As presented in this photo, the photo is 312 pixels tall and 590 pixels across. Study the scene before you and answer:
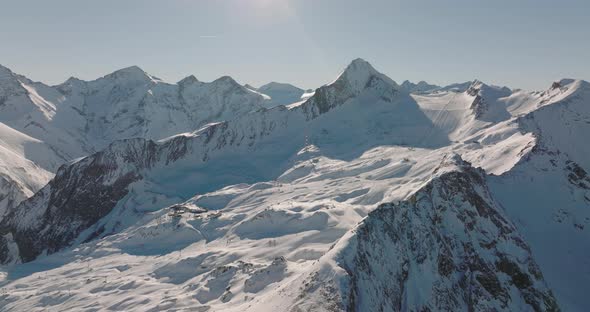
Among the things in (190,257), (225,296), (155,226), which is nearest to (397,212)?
(225,296)

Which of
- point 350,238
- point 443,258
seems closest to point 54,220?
point 350,238

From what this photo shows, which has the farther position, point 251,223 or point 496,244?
point 251,223

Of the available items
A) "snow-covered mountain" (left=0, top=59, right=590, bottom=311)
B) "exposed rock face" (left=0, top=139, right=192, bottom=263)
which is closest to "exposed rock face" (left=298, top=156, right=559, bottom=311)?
"snow-covered mountain" (left=0, top=59, right=590, bottom=311)

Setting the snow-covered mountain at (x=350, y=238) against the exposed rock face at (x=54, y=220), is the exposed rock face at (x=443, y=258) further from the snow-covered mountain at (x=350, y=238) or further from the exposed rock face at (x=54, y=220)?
the exposed rock face at (x=54, y=220)

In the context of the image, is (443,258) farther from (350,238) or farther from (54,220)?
(54,220)

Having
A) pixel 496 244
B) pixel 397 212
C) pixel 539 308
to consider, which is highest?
pixel 397 212

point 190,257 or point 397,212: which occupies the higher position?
point 397,212

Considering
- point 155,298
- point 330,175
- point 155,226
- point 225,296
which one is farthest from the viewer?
point 330,175

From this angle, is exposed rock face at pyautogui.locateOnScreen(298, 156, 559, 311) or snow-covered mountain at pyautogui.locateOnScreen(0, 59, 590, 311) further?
snow-covered mountain at pyautogui.locateOnScreen(0, 59, 590, 311)

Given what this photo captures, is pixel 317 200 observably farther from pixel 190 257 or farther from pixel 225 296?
pixel 225 296

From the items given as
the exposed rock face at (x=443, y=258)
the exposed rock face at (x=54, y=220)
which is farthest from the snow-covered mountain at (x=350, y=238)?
the exposed rock face at (x=54, y=220)

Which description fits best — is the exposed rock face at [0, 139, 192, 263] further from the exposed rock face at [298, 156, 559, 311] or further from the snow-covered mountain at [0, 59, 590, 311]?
the exposed rock face at [298, 156, 559, 311]
